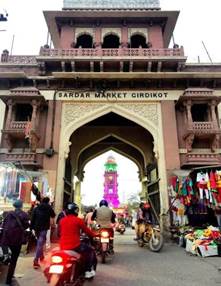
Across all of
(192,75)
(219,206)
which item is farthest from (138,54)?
(219,206)

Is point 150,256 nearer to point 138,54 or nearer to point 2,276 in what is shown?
point 2,276

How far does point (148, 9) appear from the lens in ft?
Answer: 46.0

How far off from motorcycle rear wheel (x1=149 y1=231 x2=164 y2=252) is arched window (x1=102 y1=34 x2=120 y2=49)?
10.5 metres

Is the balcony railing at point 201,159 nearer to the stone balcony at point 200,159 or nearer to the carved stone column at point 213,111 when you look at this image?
the stone balcony at point 200,159

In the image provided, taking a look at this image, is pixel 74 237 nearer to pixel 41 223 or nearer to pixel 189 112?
pixel 41 223

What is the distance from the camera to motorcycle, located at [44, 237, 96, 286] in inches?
110

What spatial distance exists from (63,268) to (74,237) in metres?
0.51

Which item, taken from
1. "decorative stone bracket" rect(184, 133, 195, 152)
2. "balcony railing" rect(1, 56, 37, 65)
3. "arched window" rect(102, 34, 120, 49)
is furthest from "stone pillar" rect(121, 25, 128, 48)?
"decorative stone bracket" rect(184, 133, 195, 152)

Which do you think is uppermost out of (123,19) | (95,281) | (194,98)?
(123,19)

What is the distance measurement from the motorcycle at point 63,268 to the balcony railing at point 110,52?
10.3 m

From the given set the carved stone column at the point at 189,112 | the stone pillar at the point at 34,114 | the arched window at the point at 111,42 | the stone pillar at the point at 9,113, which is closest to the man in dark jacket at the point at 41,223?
the stone pillar at the point at 34,114

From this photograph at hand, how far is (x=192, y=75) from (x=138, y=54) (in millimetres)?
2750

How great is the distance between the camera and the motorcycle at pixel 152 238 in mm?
7320

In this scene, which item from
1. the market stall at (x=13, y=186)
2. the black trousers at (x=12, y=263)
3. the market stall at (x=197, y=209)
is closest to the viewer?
the black trousers at (x=12, y=263)
